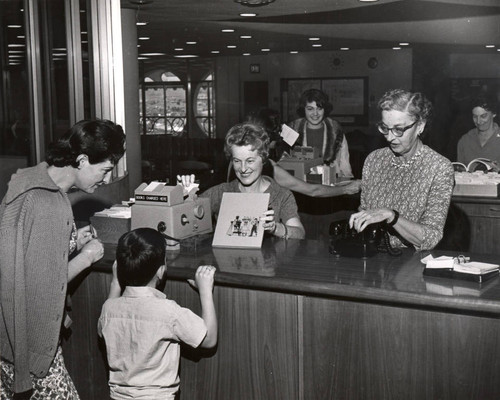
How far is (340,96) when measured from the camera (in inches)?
556

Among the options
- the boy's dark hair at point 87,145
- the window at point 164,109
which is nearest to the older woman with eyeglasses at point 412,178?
the boy's dark hair at point 87,145

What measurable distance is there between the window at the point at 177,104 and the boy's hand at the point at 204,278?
13193 mm

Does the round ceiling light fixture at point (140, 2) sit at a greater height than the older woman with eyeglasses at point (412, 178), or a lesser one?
greater

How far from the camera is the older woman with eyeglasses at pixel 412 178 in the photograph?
107 inches

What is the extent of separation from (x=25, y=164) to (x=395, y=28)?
20.1ft

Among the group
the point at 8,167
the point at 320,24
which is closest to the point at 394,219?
the point at 8,167

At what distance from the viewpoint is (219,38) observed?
10.8 meters

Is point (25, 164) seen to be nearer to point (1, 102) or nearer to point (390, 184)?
point (1, 102)

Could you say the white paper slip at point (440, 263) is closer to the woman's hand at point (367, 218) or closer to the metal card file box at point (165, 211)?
the woman's hand at point (367, 218)

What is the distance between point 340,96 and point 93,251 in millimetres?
12024

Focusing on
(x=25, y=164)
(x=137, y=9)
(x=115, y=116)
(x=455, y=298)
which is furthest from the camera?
(x=137, y=9)

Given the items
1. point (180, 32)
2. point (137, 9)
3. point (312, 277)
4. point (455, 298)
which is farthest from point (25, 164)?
point (180, 32)

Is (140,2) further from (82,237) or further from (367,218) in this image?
(367,218)

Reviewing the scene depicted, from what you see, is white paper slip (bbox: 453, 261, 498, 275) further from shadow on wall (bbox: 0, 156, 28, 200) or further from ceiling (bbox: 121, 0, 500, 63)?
ceiling (bbox: 121, 0, 500, 63)
